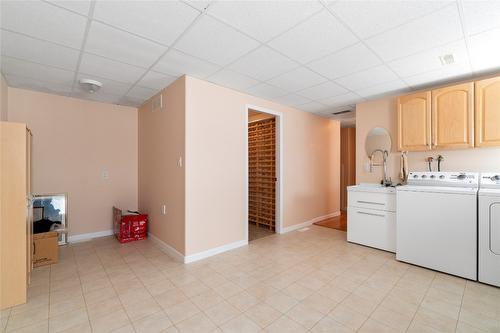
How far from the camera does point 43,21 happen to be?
1844mm

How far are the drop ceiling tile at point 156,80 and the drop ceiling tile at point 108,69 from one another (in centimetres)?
11

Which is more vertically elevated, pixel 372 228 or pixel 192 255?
pixel 372 228

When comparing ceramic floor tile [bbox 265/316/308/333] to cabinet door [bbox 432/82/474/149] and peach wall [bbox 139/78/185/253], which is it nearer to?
peach wall [bbox 139/78/185/253]

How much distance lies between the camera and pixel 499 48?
7.45 ft

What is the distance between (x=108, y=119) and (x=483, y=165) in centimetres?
582

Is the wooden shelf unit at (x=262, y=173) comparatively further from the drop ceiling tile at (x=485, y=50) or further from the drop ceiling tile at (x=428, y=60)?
the drop ceiling tile at (x=485, y=50)

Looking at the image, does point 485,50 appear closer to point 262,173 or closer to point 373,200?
point 373,200

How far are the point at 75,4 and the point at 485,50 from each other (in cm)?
372

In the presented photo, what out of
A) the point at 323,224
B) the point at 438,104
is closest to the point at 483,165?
the point at 438,104

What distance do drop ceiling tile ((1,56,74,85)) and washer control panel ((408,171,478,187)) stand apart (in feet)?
15.8

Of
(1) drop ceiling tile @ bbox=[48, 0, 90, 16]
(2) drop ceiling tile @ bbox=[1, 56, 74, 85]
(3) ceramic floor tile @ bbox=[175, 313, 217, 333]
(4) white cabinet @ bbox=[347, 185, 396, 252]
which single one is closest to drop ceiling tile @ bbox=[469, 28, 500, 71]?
(4) white cabinet @ bbox=[347, 185, 396, 252]

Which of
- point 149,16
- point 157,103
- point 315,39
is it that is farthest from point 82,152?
point 315,39

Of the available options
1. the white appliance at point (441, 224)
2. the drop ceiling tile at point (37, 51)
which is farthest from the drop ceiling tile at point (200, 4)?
the white appliance at point (441, 224)

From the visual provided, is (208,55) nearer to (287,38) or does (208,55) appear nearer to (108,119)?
(287,38)
